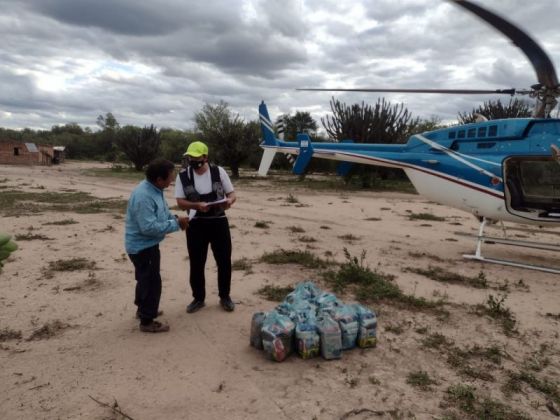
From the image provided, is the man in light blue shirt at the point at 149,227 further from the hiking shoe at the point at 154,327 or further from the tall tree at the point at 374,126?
the tall tree at the point at 374,126

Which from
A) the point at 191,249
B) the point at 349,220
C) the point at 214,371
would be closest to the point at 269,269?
the point at 191,249

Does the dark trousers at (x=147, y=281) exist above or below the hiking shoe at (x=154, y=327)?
above

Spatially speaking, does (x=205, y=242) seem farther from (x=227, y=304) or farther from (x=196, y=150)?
(x=196, y=150)

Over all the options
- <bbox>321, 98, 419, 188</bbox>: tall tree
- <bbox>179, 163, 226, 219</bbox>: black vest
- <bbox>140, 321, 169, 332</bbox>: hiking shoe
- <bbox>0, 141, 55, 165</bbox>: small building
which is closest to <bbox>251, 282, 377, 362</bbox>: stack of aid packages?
<bbox>140, 321, 169, 332</bbox>: hiking shoe

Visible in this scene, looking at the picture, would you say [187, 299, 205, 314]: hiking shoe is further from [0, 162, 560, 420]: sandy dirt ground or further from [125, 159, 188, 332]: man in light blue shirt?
[125, 159, 188, 332]: man in light blue shirt

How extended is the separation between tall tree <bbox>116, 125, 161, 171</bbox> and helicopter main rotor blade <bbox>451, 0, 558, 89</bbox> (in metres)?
30.6

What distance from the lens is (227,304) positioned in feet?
14.8

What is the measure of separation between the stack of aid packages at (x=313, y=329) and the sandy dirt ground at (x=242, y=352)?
0.10m

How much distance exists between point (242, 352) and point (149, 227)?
1.39 m

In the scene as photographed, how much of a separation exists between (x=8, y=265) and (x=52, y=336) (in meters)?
2.87

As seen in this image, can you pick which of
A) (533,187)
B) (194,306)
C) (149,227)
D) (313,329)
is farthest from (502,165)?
(149,227)

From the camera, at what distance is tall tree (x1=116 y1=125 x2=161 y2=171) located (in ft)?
107

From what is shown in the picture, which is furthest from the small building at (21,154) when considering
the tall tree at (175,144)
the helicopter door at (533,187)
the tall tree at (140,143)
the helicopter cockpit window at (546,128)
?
the helicopter cockpit window at (546,128)

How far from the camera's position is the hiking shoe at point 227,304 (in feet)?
14.8
